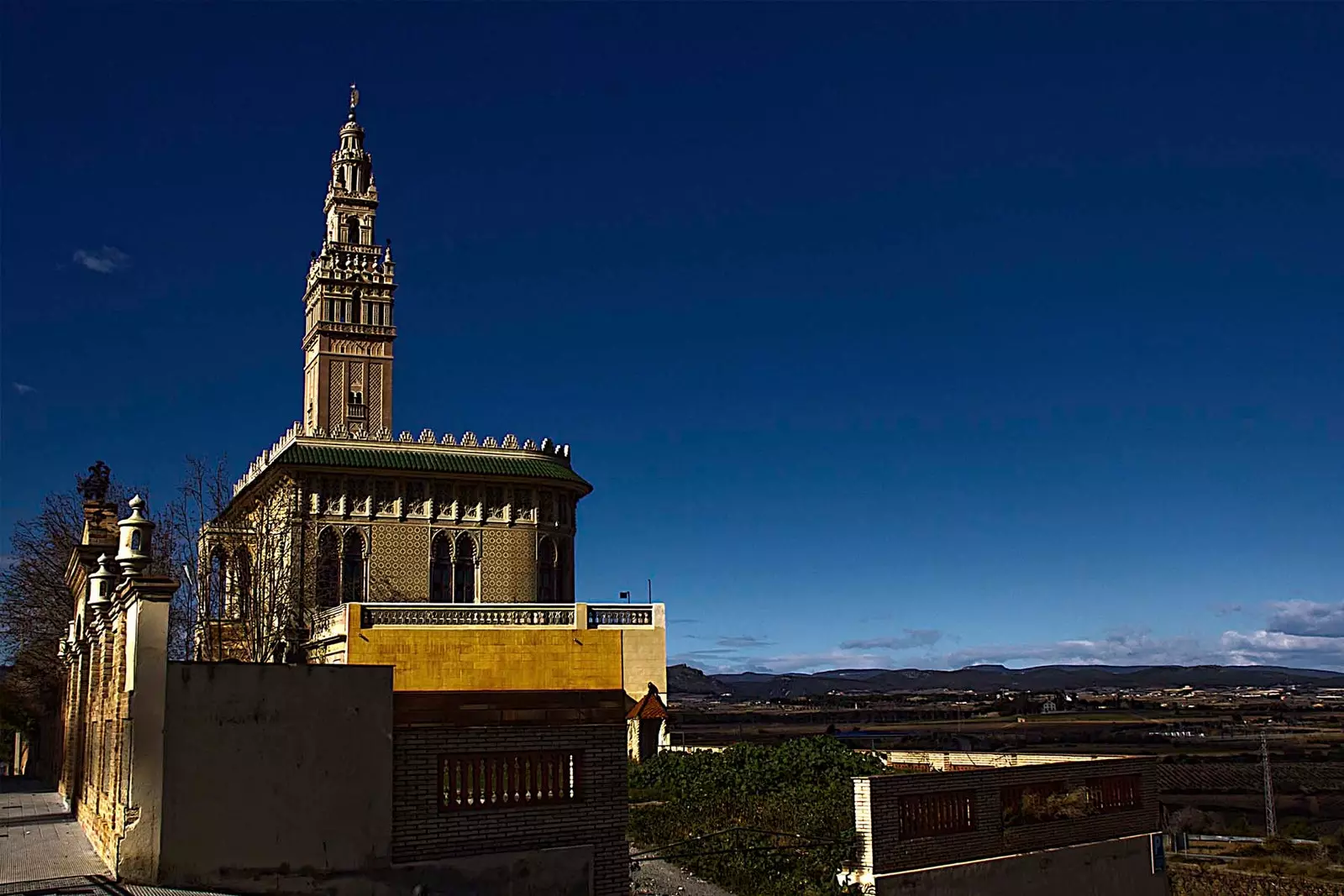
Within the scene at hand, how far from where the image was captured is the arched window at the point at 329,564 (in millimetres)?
40438

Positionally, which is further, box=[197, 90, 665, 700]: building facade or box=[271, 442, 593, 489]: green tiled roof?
box=[271, 442, 593, 489]: green tiled roof

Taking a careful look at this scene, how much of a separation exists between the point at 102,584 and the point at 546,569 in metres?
28.4

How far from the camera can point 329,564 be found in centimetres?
4072

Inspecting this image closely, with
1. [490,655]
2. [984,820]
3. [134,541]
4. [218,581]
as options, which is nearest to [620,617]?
[490,655]

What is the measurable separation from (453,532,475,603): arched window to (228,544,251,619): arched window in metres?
6.69

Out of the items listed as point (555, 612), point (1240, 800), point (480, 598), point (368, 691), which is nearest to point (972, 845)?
A: point (368, 691)

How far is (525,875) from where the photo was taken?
14547 millimetres

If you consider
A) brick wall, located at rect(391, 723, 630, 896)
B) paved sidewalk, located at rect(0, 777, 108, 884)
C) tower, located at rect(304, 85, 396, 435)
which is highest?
tower, located at rect(304, 85, 396, 435)

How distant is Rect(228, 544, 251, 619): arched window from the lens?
3450 cm

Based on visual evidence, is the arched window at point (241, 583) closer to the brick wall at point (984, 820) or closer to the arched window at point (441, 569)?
the arched window at point (441, 569)

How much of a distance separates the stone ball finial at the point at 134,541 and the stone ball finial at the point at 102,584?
122 centimetres

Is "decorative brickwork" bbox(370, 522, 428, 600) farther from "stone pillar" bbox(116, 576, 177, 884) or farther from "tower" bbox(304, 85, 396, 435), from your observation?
"stone pillar" bbox(116, 576, 177, 884)

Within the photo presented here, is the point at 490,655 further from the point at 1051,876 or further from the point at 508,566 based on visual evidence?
the point at 1051,876

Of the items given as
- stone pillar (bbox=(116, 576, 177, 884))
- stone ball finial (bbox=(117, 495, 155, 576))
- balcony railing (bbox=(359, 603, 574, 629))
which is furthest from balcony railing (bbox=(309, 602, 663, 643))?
stone pillar (bbox=(116, 576, 177, 884))
